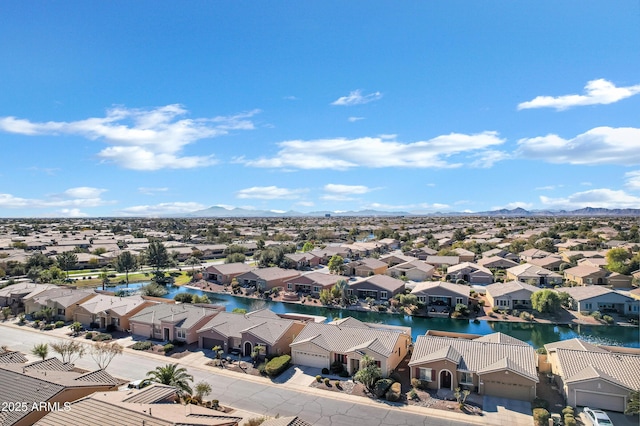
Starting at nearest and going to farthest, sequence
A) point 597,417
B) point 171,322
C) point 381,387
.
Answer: point 597,417, point 381,387, point 171,322

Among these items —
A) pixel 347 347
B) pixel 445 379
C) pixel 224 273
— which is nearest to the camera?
pixel 445 379

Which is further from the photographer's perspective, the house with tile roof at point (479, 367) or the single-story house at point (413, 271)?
the single-story house at point (413, 271)

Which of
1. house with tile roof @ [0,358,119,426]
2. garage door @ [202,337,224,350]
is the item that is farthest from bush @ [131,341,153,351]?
house with tile roof @ [0,358,119,426]

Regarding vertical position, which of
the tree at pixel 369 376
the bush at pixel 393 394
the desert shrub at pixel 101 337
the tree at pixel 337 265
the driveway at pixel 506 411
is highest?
the tree at pixel 337 265

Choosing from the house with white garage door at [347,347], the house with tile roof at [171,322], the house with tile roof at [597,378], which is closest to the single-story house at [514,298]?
the house with white garage door at [347,347]

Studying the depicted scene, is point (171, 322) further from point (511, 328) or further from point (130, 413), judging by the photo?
→ point (511, 328)

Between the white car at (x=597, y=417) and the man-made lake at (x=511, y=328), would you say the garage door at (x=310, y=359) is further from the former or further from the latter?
the white car at (x=597, y=417)

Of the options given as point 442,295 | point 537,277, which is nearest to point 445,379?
point 442,295
